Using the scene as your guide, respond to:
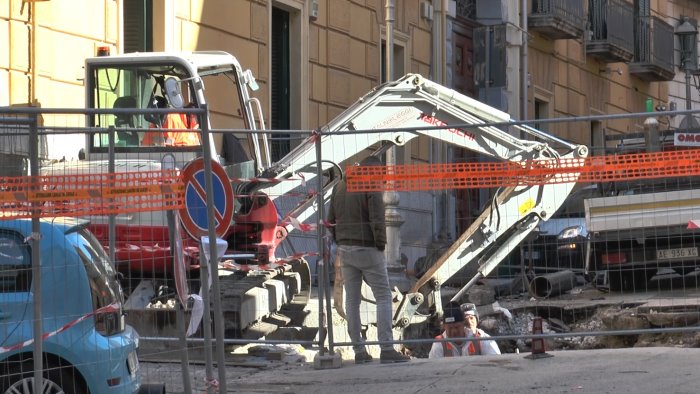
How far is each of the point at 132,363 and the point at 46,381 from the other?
0.67 metres

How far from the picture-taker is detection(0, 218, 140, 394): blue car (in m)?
8.21

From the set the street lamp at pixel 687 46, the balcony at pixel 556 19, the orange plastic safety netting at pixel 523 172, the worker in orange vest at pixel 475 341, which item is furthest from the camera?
the street lamp at pixel 687 46

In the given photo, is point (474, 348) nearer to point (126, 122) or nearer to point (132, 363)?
point (126, 122)

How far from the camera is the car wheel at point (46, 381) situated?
27.1 ft

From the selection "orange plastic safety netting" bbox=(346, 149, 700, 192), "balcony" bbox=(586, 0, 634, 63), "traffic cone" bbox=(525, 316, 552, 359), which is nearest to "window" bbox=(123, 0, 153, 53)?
"orange plastic safety netting" bbox=(346, 149, 700, 192)

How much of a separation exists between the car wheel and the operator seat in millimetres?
2459

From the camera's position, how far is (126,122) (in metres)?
13.8

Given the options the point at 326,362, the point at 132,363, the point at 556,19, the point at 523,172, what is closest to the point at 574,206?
the point at 523,172

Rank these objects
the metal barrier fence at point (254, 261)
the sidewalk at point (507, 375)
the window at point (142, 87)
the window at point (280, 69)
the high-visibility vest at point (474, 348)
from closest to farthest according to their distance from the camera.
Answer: the metal barrier fence at point (254, 261) < the sidewalk at point (507, 375) < the high-visibility vest at point (474, 348) < the window at point (142, 87) < the window at point (280, 69)

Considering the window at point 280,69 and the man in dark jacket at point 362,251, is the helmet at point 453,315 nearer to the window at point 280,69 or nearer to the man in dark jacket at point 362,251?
the man in dark jacket at point 362,251

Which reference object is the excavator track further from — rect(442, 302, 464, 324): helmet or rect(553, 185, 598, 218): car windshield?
rect(553, 185, 598, 218): car windshield

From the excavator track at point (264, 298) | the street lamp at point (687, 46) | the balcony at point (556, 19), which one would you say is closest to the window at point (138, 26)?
the excavator track at point (264, 298)

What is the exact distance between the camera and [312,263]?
488 inches

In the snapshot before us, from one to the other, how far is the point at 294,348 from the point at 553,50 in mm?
19851
